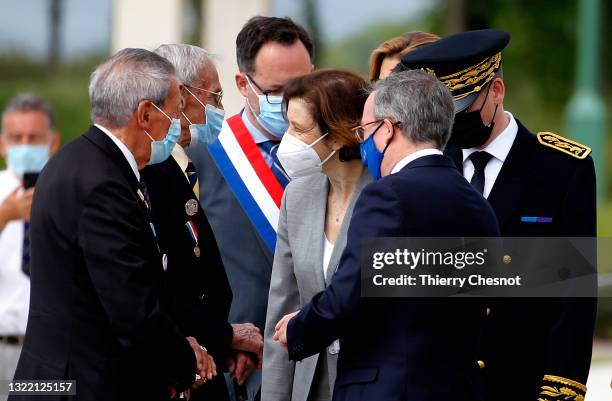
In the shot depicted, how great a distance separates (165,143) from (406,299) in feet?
3.29

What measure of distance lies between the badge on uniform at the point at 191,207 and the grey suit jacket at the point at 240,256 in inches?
22.9

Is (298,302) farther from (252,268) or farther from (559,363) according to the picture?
(559,363)

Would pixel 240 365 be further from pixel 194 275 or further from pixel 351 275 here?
pixel 351 275

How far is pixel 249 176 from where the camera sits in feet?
17.5

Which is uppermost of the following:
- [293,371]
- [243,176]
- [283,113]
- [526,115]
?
[283,113]

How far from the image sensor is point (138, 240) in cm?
398

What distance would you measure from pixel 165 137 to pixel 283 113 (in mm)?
925

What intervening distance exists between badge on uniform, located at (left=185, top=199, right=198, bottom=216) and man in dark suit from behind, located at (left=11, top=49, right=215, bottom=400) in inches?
19.6

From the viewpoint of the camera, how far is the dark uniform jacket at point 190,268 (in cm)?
451

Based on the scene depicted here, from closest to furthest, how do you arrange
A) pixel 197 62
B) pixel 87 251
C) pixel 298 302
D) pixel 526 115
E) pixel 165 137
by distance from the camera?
pixel 87 251 → pixel 165 137 → pixel 298 302 → pixel 197 62 → pixel 526 115

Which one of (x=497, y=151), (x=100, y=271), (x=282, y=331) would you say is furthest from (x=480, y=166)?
(x=100, y=271)

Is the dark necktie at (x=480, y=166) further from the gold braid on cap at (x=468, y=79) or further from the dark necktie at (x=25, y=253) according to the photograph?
the dark necktie at (x=25, y=253)

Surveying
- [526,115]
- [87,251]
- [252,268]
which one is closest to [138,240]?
[87,251]

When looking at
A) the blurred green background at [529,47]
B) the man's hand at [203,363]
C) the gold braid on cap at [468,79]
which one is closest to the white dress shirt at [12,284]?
the man's hand at [203,363]
